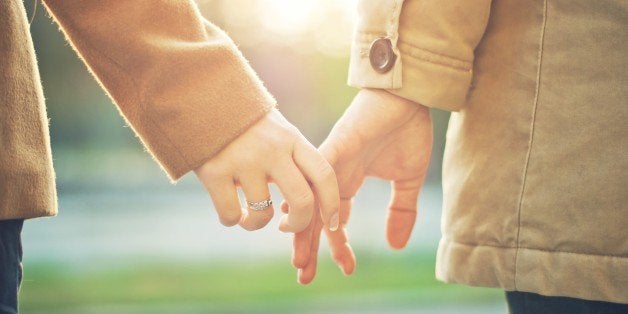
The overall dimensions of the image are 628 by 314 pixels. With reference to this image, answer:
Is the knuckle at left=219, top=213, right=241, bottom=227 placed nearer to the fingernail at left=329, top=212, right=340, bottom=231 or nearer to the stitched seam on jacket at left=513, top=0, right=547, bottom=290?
the fingernail at left=329, top=212, right=340, bottom=231

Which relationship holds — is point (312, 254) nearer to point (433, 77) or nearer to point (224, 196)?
point (224, 196)

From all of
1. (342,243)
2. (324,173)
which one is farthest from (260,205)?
(342,243)

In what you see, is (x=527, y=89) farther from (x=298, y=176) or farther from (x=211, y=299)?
(x=211, y=299)

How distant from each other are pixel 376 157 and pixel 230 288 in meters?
4.02

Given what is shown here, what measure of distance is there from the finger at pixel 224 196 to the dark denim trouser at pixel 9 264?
1.08ft

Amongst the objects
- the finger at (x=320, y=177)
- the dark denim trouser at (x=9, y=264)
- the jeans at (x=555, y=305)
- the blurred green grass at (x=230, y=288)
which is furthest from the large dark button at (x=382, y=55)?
the blurred green grass at (x=230, y=288)

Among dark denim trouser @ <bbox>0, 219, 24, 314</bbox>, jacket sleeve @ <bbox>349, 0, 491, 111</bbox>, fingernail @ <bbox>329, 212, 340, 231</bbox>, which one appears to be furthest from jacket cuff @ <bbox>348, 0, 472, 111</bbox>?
dark denim trouser @ <bbox>0, 219, 24, 314</bbox>

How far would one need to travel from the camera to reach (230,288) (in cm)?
548

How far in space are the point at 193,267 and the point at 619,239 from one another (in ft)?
17.5

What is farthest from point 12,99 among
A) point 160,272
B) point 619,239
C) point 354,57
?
point 160,272

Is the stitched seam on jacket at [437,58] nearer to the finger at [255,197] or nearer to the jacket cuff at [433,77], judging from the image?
the jacket cuff at [433,77]

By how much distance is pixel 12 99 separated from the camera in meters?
1.10

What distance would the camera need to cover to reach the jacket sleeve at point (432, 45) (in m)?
1.42

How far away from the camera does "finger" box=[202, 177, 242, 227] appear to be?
1325 millimetres
